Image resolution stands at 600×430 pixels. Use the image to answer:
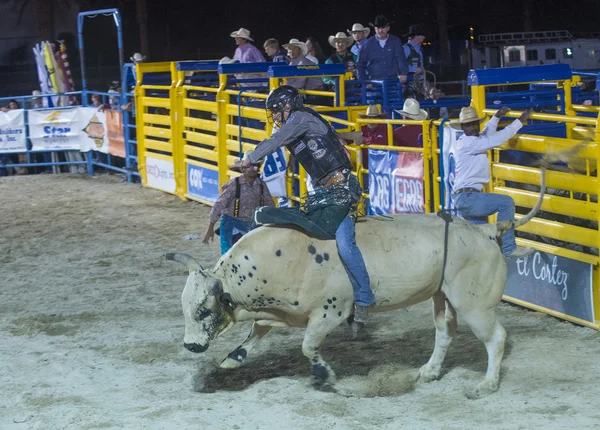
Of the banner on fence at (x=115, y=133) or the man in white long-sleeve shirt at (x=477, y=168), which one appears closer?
the man in white long-sleeve shirt at (x=477, y=168)

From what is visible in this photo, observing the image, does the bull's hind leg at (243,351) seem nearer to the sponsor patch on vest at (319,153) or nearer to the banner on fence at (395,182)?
the sponsor patch on vest at (319,153)

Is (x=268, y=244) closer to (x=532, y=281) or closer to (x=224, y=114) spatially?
(x=532, y=281)

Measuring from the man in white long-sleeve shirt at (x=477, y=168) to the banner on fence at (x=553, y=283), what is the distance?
25 cm

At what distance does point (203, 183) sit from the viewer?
14.1 metres

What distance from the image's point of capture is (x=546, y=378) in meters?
6.16

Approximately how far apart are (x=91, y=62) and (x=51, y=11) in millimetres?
2163

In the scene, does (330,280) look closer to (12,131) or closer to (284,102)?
(284,102)

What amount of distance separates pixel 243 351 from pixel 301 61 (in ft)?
23.6

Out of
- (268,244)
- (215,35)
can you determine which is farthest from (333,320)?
(215,35)

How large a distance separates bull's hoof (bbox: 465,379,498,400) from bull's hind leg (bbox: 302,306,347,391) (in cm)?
85

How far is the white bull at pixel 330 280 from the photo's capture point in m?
5.95

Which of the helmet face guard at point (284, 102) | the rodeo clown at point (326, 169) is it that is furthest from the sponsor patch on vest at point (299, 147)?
the helmet face guard at point (284, 102)

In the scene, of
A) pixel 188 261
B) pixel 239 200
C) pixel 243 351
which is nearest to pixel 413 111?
pixel 239 200

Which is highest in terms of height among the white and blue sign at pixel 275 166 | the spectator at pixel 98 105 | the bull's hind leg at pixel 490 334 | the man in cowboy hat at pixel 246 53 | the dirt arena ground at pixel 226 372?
the man in cowboy hat at pixel 246 53
